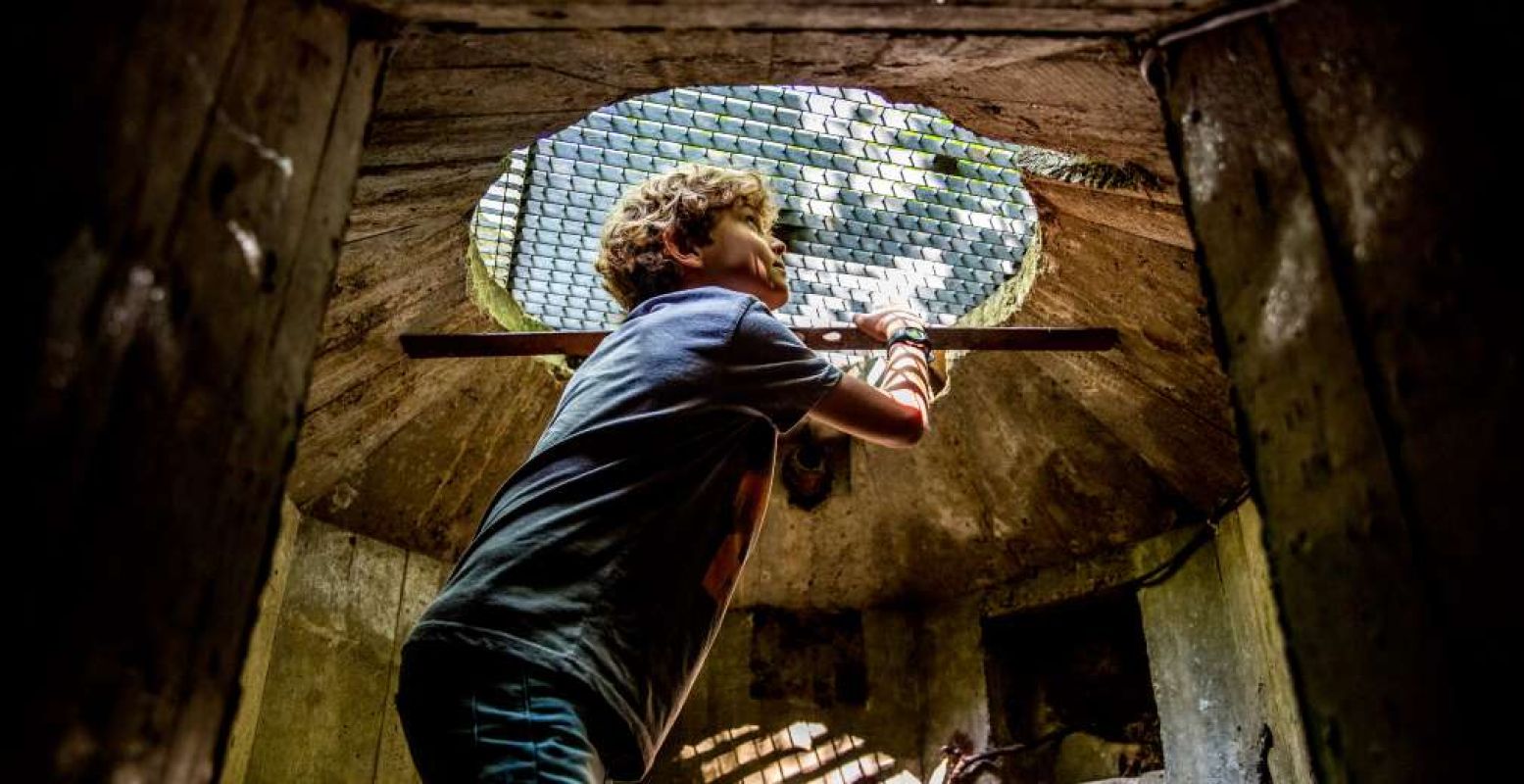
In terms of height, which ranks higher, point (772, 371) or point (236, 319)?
point (772, 371)

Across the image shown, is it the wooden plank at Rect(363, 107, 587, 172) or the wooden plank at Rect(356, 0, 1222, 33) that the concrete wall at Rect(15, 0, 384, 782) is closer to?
the wooden plank at Rect(356, 0, 1222, 33)

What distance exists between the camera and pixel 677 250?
208cm

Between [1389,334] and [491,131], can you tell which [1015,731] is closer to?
[491,131]

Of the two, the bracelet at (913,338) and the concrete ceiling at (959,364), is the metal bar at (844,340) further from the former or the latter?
the concrete ceiling at (959,364)

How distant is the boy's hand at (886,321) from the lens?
231cm

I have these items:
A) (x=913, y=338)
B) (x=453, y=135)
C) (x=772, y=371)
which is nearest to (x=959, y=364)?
(x=913, y=338)

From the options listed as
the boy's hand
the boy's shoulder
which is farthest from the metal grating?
the boy's shoulder

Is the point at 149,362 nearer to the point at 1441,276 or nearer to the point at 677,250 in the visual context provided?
the point at 1441,276

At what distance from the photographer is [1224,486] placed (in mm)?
3480

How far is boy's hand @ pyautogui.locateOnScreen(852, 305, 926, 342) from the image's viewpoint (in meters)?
2.31

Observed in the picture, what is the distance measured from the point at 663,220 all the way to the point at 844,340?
573 millimetres

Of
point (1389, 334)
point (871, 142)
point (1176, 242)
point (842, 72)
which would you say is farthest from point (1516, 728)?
point (871, 142)

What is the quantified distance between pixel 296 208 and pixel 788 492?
3414mm

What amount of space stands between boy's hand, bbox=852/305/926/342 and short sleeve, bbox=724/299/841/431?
2.04 ft
